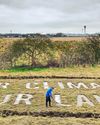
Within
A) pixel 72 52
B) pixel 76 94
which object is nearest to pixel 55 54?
Result: pixel 72 52

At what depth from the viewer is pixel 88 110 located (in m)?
28.5

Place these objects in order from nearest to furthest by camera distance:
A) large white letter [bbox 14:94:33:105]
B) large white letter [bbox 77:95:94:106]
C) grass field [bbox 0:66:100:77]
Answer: large white letter [bbox 77:95:94:106] < large white letter [bbox 14:94:33:105] < grass field [bbox 0:66:100:77]

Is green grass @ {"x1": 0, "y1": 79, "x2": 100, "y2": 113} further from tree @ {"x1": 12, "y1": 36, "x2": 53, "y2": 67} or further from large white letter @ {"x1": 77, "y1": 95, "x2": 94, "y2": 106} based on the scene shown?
tree @ {"x1": 12, "y1": 36, "x2": 53, "y2": 67}

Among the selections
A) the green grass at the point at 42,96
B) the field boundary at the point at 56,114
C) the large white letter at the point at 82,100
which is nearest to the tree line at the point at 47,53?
the green grass at the point at 42,96

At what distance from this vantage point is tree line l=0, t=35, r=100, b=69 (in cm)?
6128

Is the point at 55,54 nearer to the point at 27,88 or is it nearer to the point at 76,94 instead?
the point at 27,88

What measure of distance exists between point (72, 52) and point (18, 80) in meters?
18.6

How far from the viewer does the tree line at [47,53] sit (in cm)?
6128

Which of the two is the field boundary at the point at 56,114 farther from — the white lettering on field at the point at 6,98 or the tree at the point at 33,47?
the tree at the point at 33,47

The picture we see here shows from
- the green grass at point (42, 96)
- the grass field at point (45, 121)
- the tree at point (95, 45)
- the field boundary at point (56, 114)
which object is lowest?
the green grass at point (42, 96)

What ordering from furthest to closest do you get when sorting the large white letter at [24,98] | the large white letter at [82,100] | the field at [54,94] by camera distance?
1. the large white letter at [24,98]
2. the large white letter at [82,100]
3. the field at [54,94]

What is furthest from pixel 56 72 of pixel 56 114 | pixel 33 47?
pixel 56 114

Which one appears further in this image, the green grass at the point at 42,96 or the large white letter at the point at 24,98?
the large white letter at the point at 24,98

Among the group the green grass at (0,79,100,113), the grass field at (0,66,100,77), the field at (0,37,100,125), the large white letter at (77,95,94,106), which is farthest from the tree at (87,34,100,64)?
the large white letter at (77,95,94,106)
